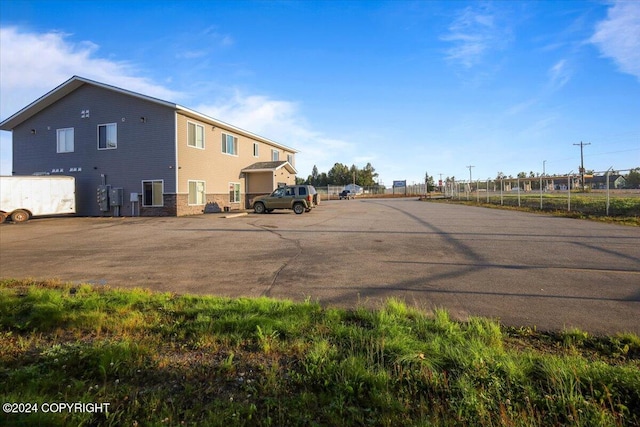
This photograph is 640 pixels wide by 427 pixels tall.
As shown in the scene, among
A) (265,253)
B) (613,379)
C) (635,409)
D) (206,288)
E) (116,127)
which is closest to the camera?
(635,409)

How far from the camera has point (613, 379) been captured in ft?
9.21

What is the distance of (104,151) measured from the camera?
2430 centimetres

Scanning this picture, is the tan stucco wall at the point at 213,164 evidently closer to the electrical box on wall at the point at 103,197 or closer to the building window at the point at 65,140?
the electrical box on wall at the point at 103,197

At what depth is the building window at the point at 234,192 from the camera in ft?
96.1

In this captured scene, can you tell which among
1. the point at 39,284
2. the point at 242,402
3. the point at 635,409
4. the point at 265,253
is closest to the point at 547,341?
the point at 635,409

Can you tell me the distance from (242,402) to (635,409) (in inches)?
124

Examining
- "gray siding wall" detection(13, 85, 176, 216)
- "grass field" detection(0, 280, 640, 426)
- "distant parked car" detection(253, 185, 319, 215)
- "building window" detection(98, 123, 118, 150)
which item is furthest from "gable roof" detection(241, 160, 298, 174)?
"grass field" detection(0, 280, 640, 426)

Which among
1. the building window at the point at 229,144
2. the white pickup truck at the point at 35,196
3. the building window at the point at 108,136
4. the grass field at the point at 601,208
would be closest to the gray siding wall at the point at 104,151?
the building window at the point at 108,136

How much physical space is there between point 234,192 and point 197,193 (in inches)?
207

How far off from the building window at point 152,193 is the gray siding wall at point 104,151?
1.20ft

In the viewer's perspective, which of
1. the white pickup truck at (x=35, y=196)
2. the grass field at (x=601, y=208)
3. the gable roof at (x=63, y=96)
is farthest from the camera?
the gable roof at (x=63, y=96)

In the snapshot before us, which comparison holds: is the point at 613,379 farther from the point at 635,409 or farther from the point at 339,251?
the point at 339,251

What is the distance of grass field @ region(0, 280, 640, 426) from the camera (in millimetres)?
2508
